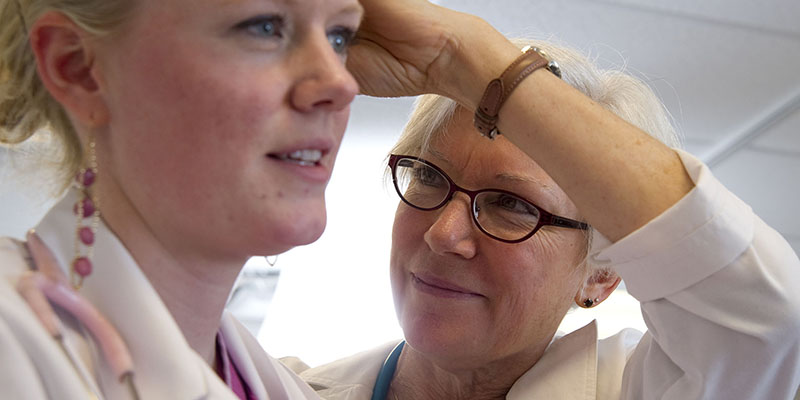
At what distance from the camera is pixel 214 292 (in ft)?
3.42

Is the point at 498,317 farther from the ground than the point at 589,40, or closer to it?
closer to it

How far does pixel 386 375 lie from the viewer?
1905mm

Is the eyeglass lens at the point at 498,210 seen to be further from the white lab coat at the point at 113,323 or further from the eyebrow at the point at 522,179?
the white lab coat at the point at 113,323

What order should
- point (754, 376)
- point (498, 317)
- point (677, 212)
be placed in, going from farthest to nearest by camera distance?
point (498, 317)
point (754, 376)
point (677, 212)

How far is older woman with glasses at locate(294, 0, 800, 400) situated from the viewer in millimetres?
1314

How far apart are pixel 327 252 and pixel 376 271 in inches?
12.2

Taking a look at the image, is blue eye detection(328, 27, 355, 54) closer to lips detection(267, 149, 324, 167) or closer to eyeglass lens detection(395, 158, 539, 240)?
lips detection(267, 149, 324, 167)

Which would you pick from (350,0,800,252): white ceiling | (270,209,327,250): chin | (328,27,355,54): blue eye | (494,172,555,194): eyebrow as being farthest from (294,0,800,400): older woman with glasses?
(350,0,800,252): white ceiling

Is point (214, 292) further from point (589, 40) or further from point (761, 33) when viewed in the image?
A: point (761, 33)

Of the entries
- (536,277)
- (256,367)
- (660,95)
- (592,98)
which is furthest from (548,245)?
(660,95)

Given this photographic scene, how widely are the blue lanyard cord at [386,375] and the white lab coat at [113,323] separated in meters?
0.93

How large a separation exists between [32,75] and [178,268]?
288 millimetres

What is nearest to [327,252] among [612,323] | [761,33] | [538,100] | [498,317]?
[612,323]

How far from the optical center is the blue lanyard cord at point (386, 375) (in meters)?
1.86
